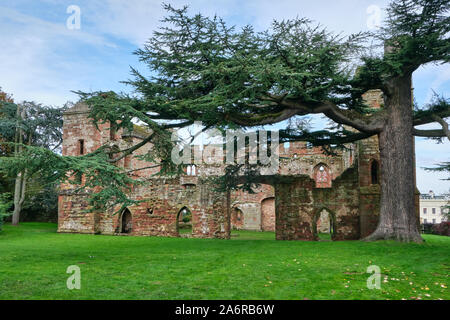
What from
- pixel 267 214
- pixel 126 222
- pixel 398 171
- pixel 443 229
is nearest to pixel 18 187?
pixel 126 222

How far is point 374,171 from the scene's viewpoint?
1559cm

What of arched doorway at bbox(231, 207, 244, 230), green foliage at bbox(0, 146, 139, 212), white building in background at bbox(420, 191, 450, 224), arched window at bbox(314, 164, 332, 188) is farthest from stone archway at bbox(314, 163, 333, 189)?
white building in background at bbox(420, 191, 450, 224)

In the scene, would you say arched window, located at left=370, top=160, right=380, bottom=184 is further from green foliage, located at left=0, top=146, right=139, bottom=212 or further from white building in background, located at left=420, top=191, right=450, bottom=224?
white building in background, located at left=420, top=191, right=450, bottom=224

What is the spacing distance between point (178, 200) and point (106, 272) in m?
11.2

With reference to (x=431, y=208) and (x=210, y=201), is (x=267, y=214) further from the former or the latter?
(x=431, y=208)

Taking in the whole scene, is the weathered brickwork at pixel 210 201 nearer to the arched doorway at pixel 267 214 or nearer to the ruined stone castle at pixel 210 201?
the ruined stone castle at pixel 210 201

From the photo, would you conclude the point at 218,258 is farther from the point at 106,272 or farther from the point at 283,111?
the point at 283,111

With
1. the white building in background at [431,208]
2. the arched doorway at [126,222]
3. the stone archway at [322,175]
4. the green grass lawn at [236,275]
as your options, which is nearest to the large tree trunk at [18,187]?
the arched doorway at [126,222]

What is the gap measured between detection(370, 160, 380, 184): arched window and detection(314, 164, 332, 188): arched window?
1106 centimetres

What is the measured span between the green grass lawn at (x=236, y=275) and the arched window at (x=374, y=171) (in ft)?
18.9

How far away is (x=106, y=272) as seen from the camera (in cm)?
698

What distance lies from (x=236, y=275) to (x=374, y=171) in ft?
36.2

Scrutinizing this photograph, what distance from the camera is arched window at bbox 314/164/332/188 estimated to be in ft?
88.5
